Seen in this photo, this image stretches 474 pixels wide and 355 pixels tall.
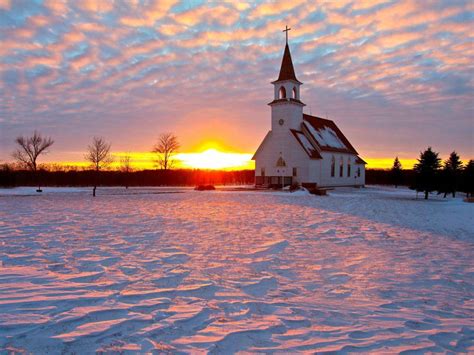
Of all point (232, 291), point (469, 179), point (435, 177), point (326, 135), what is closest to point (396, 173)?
point (326, 135)

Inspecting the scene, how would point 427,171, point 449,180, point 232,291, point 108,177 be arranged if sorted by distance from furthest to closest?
point 108,177
point 449,180
point 427,171
point 232,291

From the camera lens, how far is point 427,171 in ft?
117

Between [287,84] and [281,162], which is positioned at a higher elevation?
[287,84]

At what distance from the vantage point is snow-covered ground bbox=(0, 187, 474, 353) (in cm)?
427

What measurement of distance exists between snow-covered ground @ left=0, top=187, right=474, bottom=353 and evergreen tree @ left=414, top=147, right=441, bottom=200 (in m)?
26.7

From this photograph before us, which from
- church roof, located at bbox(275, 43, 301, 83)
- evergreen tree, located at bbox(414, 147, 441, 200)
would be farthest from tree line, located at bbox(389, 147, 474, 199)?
church roof, located at bbox(275, 43, 301, 83)

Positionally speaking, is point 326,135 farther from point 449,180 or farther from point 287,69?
point 449,180

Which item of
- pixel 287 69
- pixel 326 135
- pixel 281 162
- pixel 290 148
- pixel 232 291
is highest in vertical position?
pixel 287 69

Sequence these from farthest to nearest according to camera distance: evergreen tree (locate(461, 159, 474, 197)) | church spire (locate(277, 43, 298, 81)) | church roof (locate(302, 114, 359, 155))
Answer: church roof (locate(302, 114, 359, 155))
church spire (locate(277, 43, 298, 81))
evergreen tree (locate(461, 159, 474, 197))

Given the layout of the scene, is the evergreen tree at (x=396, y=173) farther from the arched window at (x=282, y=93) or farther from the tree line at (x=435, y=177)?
the arched window at (x=282, y=93)

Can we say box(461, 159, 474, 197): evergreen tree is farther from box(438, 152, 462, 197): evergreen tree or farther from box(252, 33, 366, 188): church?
box(252, 33, 366, 188): church

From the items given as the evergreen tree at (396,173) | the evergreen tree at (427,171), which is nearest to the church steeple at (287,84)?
the evergreen tree at (427,171)

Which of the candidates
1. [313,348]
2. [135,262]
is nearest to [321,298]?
[313,348]

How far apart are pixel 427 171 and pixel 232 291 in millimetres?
35036
